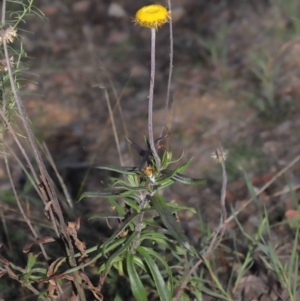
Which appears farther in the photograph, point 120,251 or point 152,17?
point 120,251

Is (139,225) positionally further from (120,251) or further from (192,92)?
(192,92)

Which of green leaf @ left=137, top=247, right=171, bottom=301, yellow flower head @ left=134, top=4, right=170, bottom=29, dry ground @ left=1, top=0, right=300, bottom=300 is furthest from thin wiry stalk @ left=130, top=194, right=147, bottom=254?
dry ground @ left=1, top=0, right=300, bottom=300

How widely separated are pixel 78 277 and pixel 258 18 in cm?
219

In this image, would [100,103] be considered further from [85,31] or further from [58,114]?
[85,31]

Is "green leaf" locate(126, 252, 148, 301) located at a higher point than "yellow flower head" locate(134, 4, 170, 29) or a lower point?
lower

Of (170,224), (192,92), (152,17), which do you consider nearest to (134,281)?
(170,224)

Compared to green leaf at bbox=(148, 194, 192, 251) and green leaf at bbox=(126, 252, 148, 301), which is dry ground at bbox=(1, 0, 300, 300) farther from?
green leaf at bbox=(148, 194, 192, 251)

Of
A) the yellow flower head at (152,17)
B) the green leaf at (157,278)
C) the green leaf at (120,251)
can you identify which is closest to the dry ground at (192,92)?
the green leaf at (157,278)

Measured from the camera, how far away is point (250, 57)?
121 inches

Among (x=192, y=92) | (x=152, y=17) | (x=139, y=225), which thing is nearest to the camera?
(x=152, y=17)

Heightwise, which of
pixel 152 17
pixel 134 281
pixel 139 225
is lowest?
pixel 134 281

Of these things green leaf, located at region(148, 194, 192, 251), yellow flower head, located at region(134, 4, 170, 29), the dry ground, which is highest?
yellow flower head, located at region(134, 4, 170, 29)

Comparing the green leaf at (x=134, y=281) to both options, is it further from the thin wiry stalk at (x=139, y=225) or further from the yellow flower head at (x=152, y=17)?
the yellow flower head at (x=152, y=17)

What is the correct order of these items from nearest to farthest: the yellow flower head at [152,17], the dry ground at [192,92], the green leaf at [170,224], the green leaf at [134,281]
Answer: the yellow flower head at [152,17] < the green leaf at [170,224] < the green leaf at [134,281] < the dry ground at [192,92]
